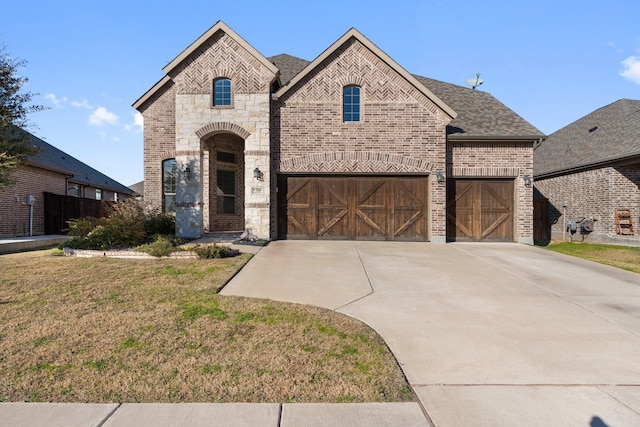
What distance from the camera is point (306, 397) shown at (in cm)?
284

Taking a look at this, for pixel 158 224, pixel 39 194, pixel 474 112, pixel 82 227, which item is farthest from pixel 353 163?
pixel 39 194

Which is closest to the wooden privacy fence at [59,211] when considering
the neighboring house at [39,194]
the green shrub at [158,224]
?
the neighboring house at [39,194]

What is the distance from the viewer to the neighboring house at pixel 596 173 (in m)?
15.1

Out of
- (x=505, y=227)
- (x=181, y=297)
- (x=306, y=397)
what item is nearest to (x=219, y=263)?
(x=181, y=297)

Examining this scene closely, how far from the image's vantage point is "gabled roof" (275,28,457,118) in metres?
13.1

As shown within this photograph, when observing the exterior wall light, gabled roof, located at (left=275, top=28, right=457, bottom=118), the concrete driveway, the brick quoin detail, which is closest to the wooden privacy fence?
the brick quoin detail

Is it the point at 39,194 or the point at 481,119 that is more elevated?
the point at 481,119

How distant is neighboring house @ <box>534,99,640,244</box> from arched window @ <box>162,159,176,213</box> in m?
19.8

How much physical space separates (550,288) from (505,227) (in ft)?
25.8

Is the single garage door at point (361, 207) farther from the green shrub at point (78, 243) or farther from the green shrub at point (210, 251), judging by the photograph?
the green shrub at point (78, 243)

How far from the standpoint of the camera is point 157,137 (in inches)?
599

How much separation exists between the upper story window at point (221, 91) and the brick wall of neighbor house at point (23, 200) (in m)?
10.1

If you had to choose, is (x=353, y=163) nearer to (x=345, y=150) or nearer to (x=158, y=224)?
(x=345, y=150)

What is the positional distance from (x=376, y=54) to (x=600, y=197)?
41.6 feet
